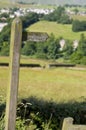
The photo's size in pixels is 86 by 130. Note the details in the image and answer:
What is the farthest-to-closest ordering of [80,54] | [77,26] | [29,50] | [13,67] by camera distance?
[77,26], [80,54], [29,50], [13,67]

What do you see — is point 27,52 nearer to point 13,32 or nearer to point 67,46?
point 67,46

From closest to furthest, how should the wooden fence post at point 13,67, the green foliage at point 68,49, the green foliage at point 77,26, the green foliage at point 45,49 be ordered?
1. the wooden fence post at point 13,67
2. the green foliage at point 45,49
3. the green foliage at point 68,49
4. the green foliage at point 77,26

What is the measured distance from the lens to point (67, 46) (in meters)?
55.2

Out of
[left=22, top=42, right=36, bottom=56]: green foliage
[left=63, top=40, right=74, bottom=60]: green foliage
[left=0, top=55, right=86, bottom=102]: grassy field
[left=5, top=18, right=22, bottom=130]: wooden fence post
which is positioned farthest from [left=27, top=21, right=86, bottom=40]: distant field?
[left=5, top=18, right=22, bottom=130]: wooden fence post

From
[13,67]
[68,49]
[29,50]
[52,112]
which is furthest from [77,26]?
[13,67]

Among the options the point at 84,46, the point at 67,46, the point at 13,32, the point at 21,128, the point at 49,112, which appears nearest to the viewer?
the point at 13,32

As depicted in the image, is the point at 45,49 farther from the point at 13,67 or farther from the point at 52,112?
the point at 13,67

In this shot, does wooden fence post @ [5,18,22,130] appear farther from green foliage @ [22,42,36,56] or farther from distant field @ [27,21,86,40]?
distant field @ [27,21,86,40]

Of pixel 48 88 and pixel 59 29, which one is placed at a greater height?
pixel 48 88

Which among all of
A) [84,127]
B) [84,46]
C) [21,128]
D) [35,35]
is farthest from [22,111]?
[84,46]

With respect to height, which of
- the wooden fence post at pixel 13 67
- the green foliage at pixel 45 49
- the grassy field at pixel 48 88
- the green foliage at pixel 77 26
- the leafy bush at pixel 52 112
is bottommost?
the green foliage at pixel 45 49

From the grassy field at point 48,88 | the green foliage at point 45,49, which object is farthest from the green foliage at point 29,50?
the grassy field at point 48,88

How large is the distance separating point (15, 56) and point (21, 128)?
1.43 meters

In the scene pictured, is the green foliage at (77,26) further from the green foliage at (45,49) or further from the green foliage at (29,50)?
the green foliage at (29,50)
